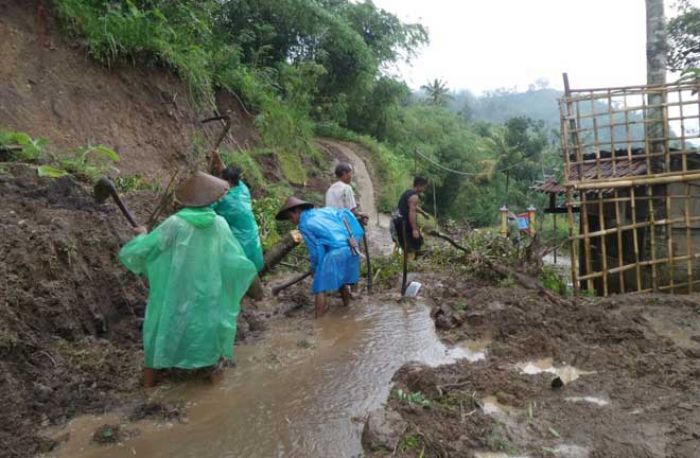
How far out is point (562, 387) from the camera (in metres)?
3.82

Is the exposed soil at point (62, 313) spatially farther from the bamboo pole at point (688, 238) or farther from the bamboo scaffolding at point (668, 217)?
the bamboo pole at point (688, 238)

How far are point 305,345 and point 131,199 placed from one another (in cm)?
278

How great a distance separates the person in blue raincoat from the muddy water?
0.39m

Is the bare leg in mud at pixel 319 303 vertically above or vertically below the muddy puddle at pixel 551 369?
above

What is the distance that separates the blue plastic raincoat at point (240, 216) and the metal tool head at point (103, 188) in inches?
41.8

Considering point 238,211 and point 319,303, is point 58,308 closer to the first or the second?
point 238,211

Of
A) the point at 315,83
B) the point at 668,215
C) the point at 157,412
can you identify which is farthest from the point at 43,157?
the point at 315,83

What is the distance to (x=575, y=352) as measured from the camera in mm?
4609

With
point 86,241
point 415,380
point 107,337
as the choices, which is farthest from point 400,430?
point 86,241

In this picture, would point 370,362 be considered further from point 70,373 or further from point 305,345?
point 70,373

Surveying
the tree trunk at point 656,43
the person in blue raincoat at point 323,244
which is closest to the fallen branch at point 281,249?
the person in blue raincoat at point 323,244

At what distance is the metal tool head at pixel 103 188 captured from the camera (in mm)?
4488

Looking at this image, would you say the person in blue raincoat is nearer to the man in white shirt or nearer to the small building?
the man in white shirt

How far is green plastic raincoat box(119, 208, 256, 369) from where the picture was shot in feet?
12.2
